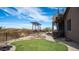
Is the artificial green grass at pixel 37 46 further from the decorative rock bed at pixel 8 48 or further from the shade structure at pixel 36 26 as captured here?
the shade structure at pixel 36 26

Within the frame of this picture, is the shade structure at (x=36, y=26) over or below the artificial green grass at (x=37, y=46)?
over

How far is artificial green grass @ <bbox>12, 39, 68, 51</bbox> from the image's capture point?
6.95m

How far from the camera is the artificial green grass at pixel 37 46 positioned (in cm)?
695

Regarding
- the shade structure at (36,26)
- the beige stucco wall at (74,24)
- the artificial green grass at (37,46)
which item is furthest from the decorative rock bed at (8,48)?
the beige stucco wall at (74,24)

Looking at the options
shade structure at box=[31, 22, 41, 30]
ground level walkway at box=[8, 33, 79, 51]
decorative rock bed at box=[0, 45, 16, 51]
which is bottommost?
decorative rock bed at box=[0, 45, 16, 51]

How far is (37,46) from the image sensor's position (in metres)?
6.98

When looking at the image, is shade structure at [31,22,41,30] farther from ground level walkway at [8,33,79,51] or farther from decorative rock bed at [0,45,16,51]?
decorative rock bed at [0,45,16,51]

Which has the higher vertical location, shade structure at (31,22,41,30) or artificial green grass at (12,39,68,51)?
shade structure at (31,22,41,30)

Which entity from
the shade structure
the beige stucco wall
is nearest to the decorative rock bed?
the shade structure

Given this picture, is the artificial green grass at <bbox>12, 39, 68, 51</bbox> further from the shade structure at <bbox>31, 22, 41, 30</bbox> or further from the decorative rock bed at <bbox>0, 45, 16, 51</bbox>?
the shade structure at <bbox>31, 22, 41, 30</bbox>

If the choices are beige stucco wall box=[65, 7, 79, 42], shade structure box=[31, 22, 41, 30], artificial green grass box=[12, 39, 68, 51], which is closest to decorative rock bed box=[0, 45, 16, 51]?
artificial green grass box=[12, 39, 68, 51]
